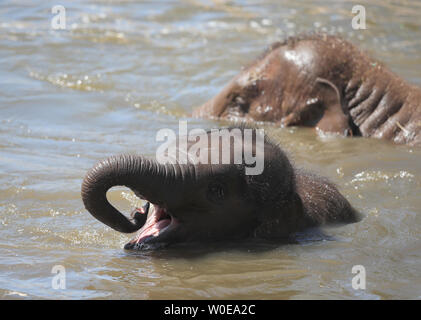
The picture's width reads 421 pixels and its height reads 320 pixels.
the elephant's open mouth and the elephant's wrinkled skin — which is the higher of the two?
the elephant's wrinkled skin

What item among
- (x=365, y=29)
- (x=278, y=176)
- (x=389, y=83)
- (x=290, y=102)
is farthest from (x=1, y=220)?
(x=365, y=29)

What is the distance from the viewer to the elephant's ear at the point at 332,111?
33.7 ft

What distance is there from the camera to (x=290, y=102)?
10.6m

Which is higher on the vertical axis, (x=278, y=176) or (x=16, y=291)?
(x=278, y=176)

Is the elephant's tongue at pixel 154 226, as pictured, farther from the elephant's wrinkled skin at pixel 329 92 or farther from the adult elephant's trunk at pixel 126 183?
the elephant's wrinkled skin at pixel 329 92

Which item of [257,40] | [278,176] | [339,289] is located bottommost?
[339,289]

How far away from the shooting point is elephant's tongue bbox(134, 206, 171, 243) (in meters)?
6.16

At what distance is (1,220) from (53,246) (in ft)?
2.64

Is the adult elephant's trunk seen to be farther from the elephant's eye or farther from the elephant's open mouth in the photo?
the elephant's eye

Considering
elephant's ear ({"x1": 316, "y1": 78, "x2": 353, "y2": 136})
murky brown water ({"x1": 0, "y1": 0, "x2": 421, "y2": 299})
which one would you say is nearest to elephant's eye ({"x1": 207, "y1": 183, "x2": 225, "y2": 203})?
murky brown water ({"x1": 0, "y1": 0, "x2": 421, "y2": 299})

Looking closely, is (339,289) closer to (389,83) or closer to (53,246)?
(53,246)

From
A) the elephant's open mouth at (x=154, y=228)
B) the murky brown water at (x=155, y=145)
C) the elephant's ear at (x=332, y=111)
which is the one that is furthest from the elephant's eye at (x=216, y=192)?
the elephant's ear at (x=332, y=111)

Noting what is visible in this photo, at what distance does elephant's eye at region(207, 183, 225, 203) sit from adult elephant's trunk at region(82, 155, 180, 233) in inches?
12.0

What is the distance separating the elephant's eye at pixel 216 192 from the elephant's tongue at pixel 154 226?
37cm
